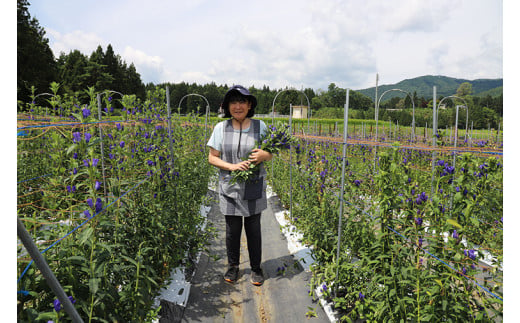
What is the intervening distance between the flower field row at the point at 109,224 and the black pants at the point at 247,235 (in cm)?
55

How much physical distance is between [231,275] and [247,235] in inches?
20.2

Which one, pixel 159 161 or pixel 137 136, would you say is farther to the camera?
pixel 137 136

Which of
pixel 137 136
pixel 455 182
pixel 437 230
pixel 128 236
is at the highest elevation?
pixel 137 136

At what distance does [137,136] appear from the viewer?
11.3 ft

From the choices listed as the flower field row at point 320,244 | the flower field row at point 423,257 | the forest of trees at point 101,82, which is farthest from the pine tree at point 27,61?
the flower field row at point 423,257

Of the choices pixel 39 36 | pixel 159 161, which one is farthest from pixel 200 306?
pixel 39 36

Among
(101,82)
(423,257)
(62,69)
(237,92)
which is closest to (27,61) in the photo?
(62,69)

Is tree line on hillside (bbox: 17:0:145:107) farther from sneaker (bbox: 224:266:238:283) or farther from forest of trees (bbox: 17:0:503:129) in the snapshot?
sneaker (bbox: 224:266:238:283)

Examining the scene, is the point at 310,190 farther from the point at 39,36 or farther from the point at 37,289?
the point at 39,36

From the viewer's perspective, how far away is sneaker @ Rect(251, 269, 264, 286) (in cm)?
301

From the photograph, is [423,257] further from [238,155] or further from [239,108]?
[239,108]

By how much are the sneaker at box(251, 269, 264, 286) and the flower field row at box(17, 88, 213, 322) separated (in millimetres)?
797

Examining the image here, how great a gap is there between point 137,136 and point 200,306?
2.17 meters

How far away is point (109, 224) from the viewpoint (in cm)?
163
